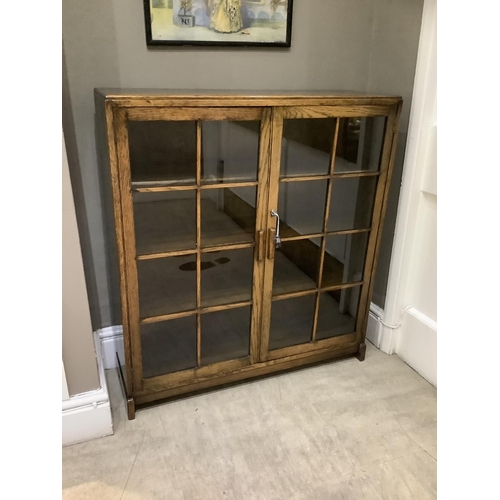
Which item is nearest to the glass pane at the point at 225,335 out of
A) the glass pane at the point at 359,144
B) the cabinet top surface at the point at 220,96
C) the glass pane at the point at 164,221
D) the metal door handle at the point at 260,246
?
the metal door handle at the point at 260,246

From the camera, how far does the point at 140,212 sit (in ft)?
4.89

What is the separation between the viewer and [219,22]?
1712 millimetres

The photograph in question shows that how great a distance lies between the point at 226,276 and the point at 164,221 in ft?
1.15

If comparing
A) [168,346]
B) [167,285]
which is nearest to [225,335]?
[168,346]

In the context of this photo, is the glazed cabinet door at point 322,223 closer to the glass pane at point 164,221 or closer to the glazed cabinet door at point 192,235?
the glazed cabinet door at point 192,235

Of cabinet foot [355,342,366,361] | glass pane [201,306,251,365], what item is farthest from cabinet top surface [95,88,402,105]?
cabinet foot [355,342,366,361]

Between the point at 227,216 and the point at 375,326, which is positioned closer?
the point at 227,216

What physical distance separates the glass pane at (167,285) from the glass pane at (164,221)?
5 centimetres

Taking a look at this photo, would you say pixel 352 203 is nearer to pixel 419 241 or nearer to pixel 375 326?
pixel 419 241

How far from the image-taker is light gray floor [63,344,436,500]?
4.78ft

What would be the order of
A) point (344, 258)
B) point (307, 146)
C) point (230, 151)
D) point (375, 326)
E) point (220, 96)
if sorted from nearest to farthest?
1. point (220, 96)
2. point (230, 151)
3. point (307, 146)
4. point (344, 258)
5. point (375, 326)
